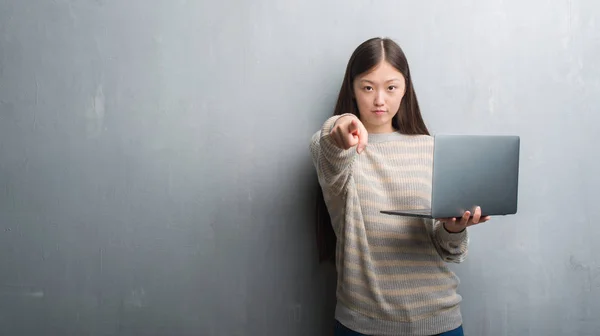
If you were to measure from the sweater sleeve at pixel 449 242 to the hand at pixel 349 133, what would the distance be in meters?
0.36

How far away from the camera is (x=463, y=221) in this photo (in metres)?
1.10

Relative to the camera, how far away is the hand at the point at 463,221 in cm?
108

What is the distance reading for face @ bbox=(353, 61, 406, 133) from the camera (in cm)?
127

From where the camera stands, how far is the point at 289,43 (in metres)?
1.45

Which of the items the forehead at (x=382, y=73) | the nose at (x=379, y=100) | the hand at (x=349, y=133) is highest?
the forehead at (x=382, y=73)

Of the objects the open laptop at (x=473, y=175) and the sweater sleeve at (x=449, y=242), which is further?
the sweater sleeve at (x=449, y=242)

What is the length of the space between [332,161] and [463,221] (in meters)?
Answer: 0.30

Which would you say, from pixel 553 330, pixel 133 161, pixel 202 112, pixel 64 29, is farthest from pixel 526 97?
pixel 64 29

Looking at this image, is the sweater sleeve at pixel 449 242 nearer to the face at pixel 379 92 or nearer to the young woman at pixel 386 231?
the young woman at pixel 386 231

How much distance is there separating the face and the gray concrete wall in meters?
0.19

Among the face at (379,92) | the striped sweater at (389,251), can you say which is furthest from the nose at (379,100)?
the striped sweater at (389,251)

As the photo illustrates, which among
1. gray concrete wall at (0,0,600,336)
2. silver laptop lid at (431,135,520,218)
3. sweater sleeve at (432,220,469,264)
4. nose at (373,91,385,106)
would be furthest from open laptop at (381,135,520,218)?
gray concrete wall at (0,0,600,336)

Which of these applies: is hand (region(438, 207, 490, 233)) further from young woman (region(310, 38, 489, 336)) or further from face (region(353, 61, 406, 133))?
face (region(353, 61, 406, 133))

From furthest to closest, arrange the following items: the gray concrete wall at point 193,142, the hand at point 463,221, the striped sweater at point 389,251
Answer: the gray concrete wall at point 193,142, the striped sweater at point 389,251, the hand at point 463,221
